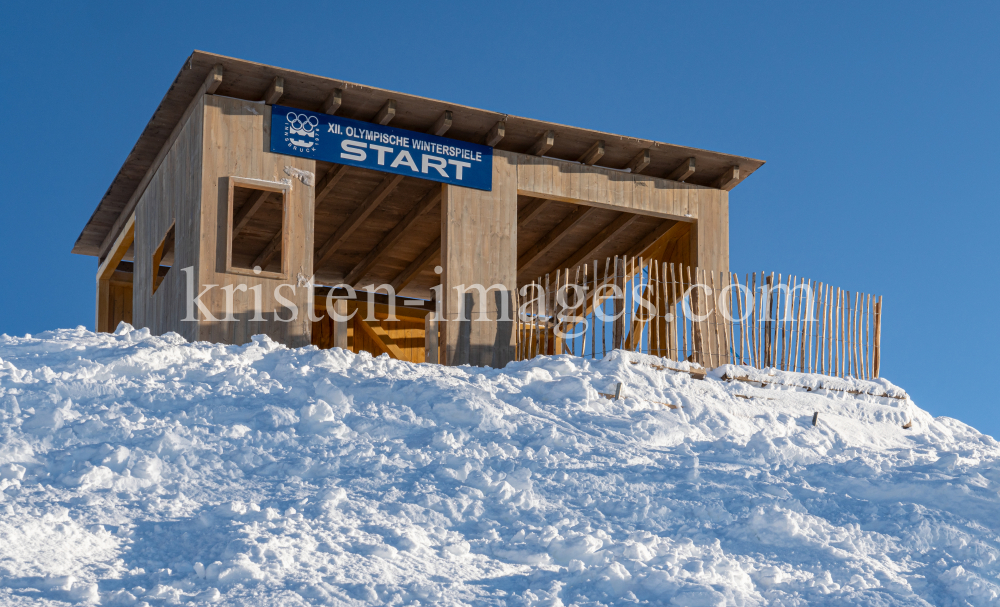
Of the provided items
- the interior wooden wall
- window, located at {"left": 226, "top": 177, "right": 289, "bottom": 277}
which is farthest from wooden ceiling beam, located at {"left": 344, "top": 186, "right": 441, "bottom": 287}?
window, located at {"left": 226, "top": 177, "right": 289, "bottom": 277}

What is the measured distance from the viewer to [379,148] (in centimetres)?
1379

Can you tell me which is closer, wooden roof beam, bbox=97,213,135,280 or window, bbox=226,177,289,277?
window, bbox=226,177,289,277

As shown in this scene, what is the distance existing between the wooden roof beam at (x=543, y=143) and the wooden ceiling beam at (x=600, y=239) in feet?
9.49

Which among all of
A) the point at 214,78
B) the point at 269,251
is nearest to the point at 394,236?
the point at 269,251

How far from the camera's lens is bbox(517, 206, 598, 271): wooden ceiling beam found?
677 inches

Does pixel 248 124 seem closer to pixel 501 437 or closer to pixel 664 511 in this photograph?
pixel 501 437

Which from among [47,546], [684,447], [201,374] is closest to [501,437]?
[684,447]

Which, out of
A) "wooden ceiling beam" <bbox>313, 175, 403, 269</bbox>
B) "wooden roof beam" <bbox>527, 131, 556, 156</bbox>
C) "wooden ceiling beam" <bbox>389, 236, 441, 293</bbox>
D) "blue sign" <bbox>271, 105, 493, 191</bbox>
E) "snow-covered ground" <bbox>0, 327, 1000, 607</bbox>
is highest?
"wooden roof beam" <bbox>527, 131, 556, 156</bbox>

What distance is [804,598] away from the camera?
614 cm

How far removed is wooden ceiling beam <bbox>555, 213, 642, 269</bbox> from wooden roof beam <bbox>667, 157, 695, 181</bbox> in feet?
4.45

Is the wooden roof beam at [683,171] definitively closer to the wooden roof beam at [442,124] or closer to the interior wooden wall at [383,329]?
the wooden roof beam at [442,124]

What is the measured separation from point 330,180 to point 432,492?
8.58m

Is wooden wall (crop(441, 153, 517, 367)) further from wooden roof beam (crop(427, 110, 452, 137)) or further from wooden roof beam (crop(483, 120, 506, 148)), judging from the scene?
wooden roof beam (crop(427, 110, 452, 137))

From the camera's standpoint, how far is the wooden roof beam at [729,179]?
620 inches
